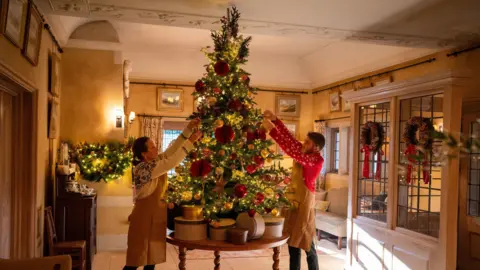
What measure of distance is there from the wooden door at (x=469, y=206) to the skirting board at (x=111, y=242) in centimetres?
466

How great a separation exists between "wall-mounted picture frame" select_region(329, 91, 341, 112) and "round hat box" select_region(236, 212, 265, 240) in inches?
214

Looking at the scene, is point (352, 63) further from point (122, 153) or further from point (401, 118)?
point (122, 153)

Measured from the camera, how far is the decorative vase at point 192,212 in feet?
11.3

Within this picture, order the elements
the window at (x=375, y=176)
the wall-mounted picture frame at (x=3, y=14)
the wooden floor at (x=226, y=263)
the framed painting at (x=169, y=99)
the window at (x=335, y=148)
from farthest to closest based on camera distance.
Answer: the window at (x=335, y=148), the framed painting at (x=169, y=99), the wooden floor at (x=226, y=263), the window at (x=375, y=176), the wall-mounted picture frame at (x=3, y=14)

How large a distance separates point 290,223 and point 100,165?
332cm

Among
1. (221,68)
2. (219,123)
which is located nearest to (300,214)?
(219,123)

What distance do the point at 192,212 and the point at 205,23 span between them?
2.31 metres

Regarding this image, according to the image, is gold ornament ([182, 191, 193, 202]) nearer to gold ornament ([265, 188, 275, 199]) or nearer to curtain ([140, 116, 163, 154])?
gold ornament ([265, 188, 275, 199])

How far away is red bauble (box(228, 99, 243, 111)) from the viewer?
11.1ft

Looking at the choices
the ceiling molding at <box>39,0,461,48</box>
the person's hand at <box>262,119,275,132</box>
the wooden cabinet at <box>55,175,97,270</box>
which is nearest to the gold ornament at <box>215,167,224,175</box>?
the person's hand at <box>262,119,275,132</box>

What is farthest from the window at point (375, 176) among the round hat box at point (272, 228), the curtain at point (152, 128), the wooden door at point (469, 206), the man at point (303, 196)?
the curtain at point (152, 128)

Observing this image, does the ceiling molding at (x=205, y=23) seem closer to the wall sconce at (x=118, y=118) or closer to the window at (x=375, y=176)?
the window at (x=375, y=176)

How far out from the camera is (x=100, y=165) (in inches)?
249

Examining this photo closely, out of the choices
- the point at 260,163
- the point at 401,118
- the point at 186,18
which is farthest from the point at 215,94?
the point at 401,118
